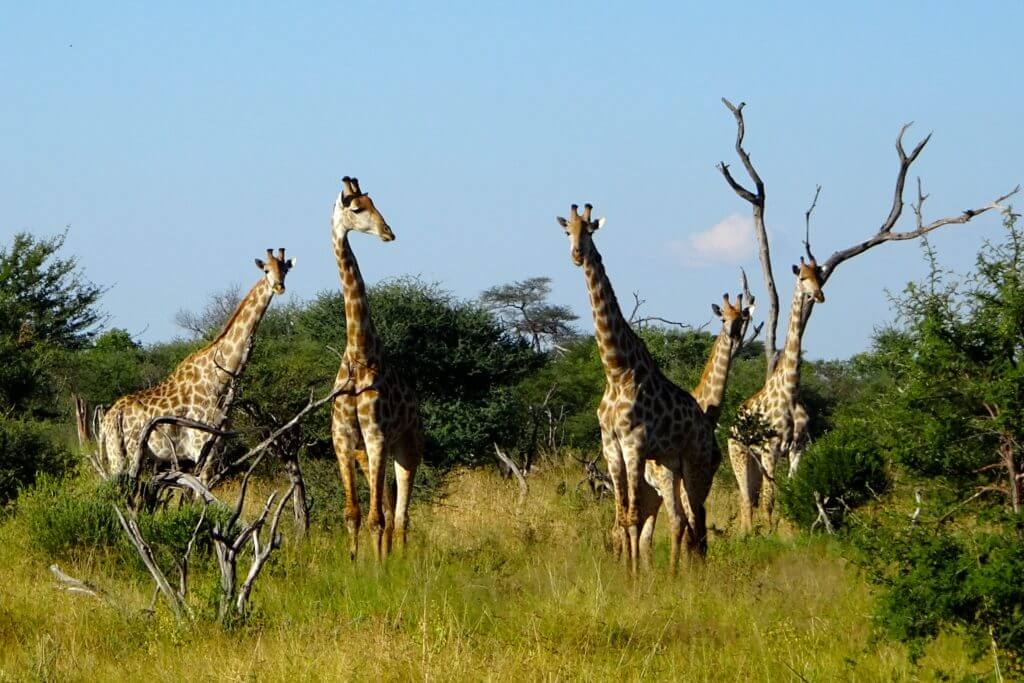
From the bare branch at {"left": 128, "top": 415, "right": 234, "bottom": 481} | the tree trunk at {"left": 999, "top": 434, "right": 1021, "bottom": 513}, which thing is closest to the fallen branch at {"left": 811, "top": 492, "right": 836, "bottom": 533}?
the tree trunk at {"left": 999, "top": 434, "right": 1021, "bottom": 513}

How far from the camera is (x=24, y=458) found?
1245cm

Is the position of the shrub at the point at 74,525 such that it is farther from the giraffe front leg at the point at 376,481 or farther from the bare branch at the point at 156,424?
the giraffe front leg at the point at 376,481

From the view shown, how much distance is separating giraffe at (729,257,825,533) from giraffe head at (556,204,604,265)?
454 cm

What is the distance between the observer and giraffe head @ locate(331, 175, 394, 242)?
970cm

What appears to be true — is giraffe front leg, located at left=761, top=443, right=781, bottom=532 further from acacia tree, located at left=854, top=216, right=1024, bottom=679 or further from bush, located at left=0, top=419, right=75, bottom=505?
bush, located at left=0, top=419, right=75, bottom=505

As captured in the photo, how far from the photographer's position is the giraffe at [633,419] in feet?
30.4

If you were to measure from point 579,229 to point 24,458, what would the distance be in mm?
5796

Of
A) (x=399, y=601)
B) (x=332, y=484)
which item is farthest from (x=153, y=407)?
(x=399, y=601)

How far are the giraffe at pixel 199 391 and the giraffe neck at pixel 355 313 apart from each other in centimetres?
113

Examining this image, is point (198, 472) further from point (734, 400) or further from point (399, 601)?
point (734, 400)

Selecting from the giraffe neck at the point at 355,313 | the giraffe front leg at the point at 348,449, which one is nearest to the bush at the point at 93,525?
the giraffe front leg at the point at 348,449

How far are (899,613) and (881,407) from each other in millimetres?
3310

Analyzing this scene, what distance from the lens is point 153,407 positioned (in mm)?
11516

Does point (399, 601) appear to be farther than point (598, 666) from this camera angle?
Yes
